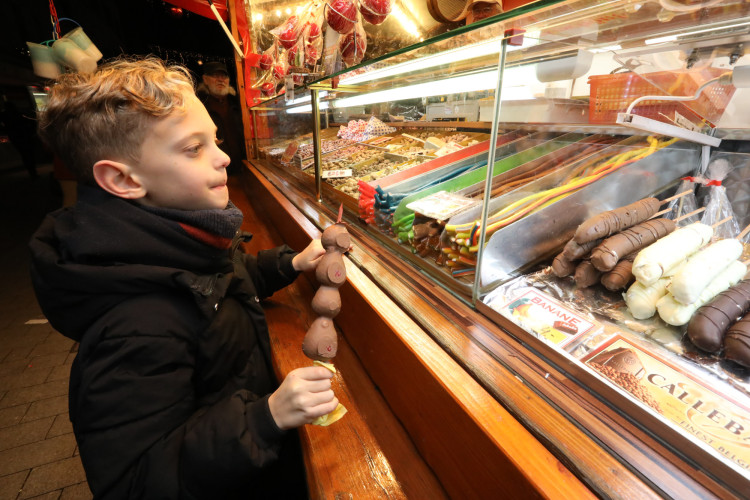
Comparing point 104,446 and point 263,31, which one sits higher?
point 263,31

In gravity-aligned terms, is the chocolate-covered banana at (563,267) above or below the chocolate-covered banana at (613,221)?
below

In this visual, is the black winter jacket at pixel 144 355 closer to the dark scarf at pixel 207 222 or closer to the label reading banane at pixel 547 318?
the dark scarf at pixel 207 222

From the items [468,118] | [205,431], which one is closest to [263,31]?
[468,118]

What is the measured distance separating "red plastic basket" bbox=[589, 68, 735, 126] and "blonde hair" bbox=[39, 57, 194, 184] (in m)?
1.56

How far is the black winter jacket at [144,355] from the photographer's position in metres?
0.80

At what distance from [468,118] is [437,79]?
0.72 meters

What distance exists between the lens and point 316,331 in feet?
3.13

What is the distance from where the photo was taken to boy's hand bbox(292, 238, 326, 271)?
1.52 metres

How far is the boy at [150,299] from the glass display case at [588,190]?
606 mm

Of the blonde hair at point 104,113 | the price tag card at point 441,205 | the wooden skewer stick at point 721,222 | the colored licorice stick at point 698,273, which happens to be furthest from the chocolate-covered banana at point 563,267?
the blonde hair at point 104,113

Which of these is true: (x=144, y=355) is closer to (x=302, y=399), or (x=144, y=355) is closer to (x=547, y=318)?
(x=302, y=399)

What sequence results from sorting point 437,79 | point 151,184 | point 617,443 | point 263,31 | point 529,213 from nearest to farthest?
point 617,443, point 151,184, point 529,213, point 437,79, point 263,31

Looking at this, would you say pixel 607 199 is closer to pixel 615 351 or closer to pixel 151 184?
pixel 615 351

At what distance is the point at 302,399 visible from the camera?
864mm
